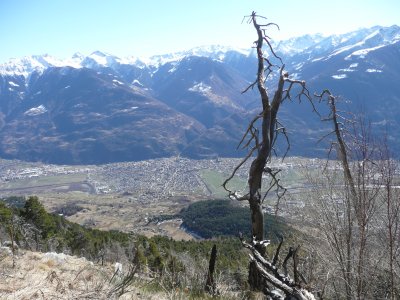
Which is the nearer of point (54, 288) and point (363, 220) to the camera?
point (54, 288)

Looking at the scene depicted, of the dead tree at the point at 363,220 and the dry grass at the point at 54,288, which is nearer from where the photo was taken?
the dry grass at the point at 54,288

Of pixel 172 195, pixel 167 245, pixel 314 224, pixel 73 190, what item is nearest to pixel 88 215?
pixel 172 195

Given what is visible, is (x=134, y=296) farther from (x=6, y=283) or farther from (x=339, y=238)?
(x=339, y=238)

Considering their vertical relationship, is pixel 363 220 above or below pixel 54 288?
above

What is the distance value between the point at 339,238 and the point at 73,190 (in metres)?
193

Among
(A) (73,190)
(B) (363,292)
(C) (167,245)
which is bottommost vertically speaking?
(A) (73,190)

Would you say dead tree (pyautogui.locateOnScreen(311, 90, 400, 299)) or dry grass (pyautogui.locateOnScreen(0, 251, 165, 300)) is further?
dead tree (pyautogui.locateOnScreen(311, 90, 400, 299))

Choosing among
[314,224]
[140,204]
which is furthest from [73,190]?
[314,224]

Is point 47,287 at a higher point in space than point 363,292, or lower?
higher

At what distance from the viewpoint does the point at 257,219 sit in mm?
6688

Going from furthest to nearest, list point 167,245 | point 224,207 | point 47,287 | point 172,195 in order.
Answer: point 172,195 < point 224,207 < point 167,245 < point 47,287

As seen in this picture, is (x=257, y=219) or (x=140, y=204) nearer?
(x=257, y=219)

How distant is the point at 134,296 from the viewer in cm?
488

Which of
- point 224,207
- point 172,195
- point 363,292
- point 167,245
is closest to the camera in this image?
point 363,292
